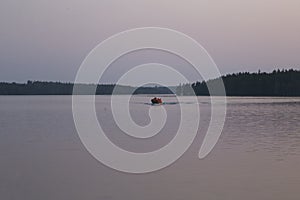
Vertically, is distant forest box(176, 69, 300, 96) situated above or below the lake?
below

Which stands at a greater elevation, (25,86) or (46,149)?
(46,149)

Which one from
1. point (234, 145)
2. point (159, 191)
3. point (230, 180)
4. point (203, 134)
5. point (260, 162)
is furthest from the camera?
point (203, 134)

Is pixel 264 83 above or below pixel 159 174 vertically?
below

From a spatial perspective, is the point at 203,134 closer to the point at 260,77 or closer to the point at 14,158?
the point at 14,158

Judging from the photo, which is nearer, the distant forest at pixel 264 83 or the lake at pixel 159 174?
the lake at pixel 159 174

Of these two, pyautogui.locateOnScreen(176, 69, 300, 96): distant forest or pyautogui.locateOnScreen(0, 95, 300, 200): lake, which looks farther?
pyautogui.locateOnScreen(176, 69, 300, 96): distant forest

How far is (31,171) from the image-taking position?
1178cm

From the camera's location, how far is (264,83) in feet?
375

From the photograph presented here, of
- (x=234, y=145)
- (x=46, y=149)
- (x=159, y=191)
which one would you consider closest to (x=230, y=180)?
(x=159, y=191)

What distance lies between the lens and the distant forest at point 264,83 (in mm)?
107438

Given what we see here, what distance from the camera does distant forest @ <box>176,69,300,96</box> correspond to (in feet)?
352

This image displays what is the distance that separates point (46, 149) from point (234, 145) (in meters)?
7.42

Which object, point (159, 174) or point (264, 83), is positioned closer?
point (159, 174)

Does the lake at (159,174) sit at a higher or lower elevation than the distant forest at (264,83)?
higher
